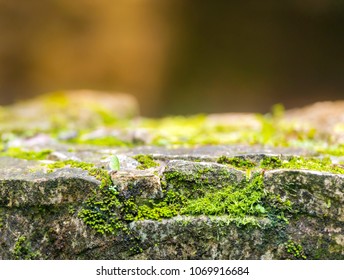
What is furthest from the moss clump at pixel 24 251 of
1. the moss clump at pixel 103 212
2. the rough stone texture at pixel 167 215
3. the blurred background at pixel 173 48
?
the blurred background at pixel 173 48

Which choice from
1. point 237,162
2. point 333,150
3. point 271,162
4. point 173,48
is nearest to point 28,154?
point 237,162

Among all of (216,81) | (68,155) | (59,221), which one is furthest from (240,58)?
(59,221)

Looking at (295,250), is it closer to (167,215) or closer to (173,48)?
(167,215)

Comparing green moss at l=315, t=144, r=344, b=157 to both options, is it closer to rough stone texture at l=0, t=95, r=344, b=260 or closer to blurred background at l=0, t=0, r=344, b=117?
rough stone texture at l=0, t=95, r=344, b=260

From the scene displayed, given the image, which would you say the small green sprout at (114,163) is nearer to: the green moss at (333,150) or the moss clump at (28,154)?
the moss clump at (28,154)

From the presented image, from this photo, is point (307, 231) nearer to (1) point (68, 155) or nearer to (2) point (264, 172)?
(2) point (264, 172)

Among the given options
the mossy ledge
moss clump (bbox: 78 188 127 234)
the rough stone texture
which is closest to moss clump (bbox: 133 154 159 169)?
the rough stone texture
